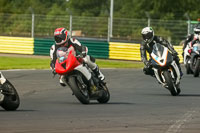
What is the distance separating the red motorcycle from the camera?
1270 cm

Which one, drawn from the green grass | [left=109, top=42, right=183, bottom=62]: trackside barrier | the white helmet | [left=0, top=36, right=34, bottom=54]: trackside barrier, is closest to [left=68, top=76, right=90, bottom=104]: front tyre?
the white helmet

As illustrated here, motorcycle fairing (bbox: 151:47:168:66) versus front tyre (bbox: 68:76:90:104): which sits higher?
motorcycle fairing (bbox: 151:47:168:66)

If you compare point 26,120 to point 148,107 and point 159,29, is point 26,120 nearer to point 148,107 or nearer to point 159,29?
point 148,107

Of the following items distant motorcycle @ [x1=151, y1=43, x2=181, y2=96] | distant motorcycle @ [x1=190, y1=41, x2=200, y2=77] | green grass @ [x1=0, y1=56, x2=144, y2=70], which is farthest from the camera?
green grass @ [x1=0, y1=56, x2=144, y2=70]

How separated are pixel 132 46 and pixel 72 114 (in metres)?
21.3

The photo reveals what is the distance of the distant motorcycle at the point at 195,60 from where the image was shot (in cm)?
2186

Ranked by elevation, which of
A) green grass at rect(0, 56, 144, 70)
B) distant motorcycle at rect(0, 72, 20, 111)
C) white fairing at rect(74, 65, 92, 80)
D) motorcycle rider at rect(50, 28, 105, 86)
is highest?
motorcycle rider at rect(50, 28, 105, 86)

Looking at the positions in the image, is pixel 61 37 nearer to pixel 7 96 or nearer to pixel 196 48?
pixel 7 96

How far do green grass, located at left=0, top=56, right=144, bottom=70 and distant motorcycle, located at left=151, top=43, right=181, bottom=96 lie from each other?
10075mm

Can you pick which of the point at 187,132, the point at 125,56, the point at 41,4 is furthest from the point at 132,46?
the point at 41,4

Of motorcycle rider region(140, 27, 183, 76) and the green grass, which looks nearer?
motorcycle rider region(140, 27, 183, 76)

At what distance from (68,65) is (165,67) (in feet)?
11.4

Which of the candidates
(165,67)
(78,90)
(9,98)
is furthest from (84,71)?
(165,67)

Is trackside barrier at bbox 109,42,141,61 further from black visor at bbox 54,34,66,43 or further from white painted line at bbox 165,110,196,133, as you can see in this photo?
white painted line at bbox 165,110,196,133
